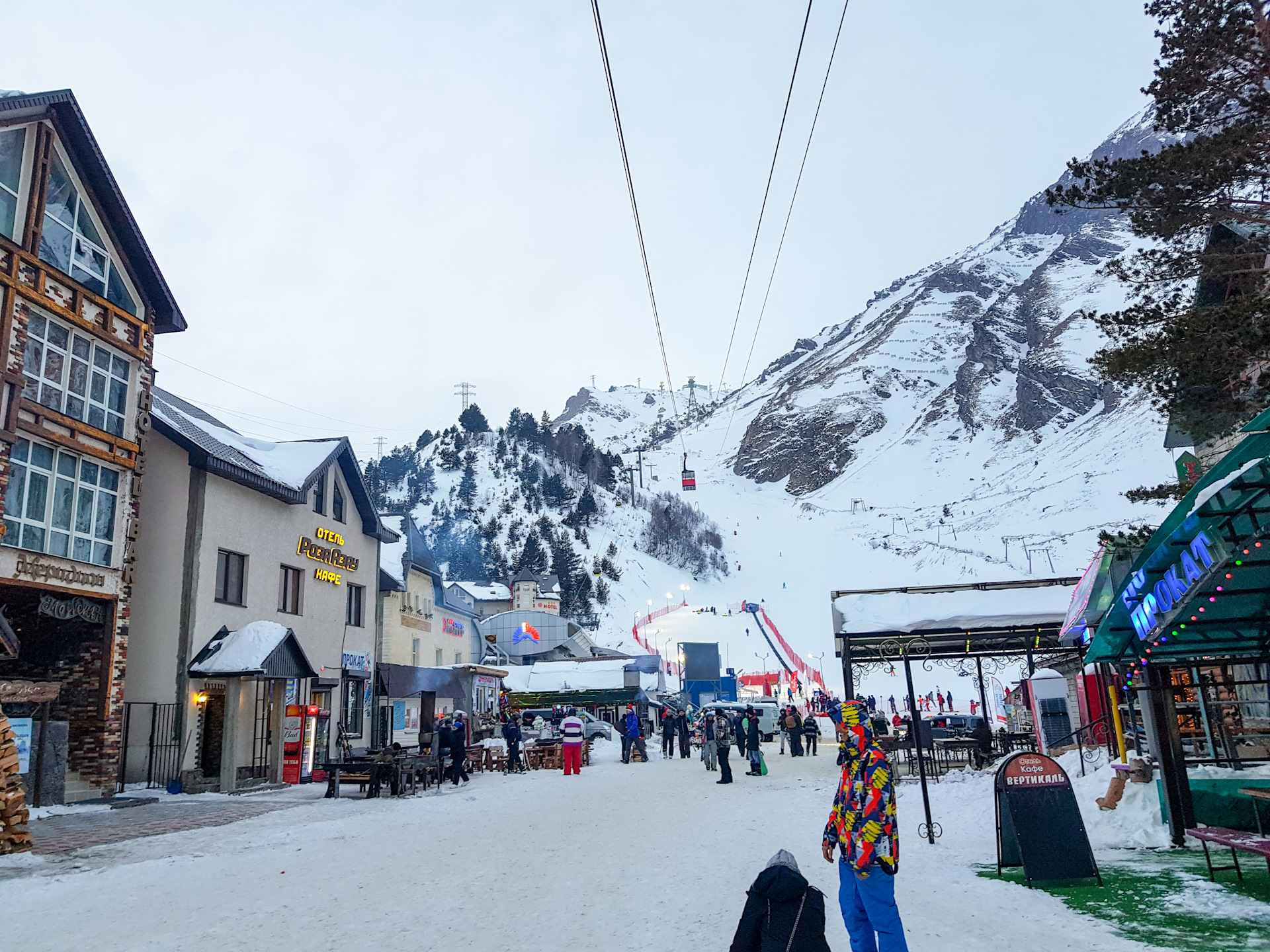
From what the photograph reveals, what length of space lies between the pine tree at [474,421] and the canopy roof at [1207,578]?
109 metres

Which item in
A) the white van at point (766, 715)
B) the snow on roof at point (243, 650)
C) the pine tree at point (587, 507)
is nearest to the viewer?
the snow on roof at point (243, 650)

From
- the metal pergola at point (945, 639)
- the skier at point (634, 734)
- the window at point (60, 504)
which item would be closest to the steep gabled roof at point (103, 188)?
the window at point (60, 504)

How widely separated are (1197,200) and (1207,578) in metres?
5.83

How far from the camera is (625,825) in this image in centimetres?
1274

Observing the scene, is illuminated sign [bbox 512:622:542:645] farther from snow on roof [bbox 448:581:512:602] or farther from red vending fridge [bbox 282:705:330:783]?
red vending fridge [bbox 282:705:330:783]

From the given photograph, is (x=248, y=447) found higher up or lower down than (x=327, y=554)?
higher up

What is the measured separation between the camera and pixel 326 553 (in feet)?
86.7

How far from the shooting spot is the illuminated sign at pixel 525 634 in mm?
57688

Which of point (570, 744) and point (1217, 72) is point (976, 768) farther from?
point (1217, 72)

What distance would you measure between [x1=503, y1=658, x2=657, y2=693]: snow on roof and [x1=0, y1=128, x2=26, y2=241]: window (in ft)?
103

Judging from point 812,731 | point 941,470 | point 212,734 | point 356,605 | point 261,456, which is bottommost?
point 812,731

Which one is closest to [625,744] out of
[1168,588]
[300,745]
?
[300,745]

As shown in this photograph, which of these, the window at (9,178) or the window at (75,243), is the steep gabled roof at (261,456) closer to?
the window at (75,243)

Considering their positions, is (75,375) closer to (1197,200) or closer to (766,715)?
(1197,200)
